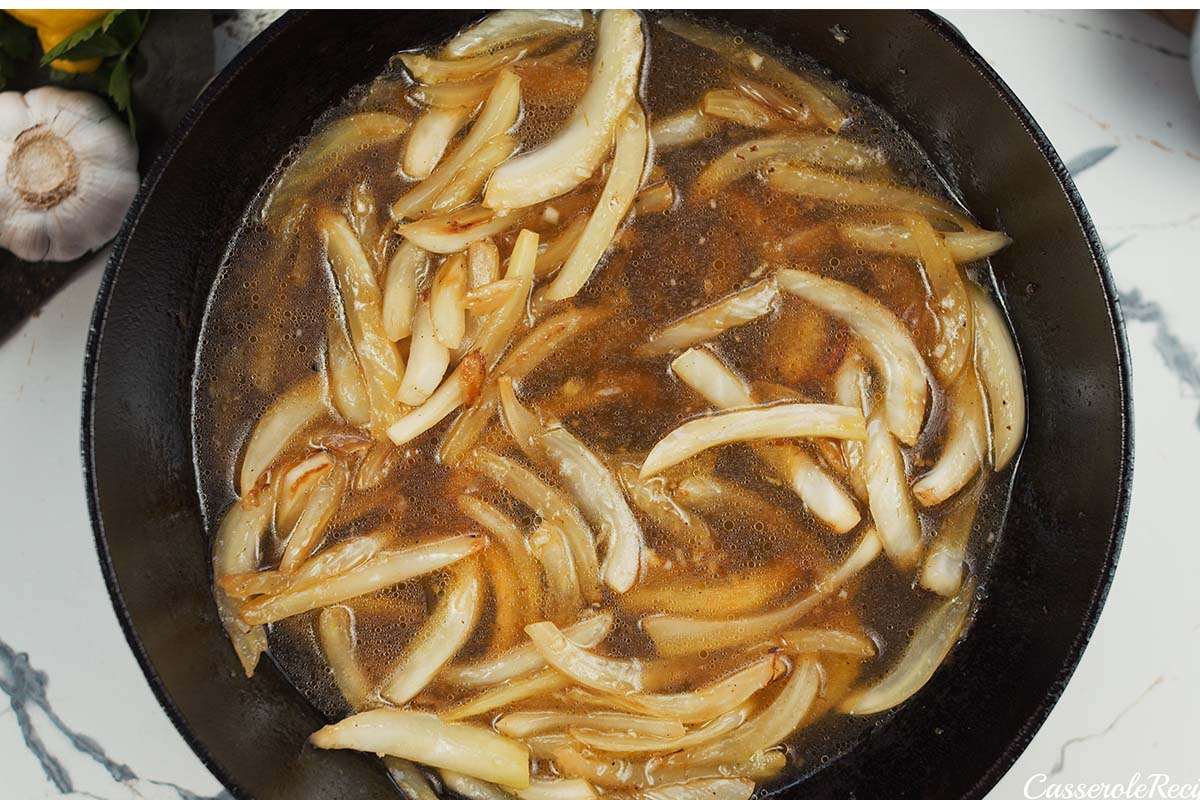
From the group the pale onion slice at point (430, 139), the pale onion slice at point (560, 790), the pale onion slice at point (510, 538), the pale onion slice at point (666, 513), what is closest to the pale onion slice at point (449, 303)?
the pale onion slice at point (430, 139)

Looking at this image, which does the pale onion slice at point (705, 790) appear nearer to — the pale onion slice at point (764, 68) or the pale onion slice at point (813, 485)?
the pale onion slice at point (813, 485)

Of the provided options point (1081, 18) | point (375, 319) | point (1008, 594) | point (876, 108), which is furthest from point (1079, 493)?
point (375, 319)

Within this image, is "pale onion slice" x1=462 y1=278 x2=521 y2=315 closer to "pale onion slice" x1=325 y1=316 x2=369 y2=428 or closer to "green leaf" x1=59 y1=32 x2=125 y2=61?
"pale onion slice" x1=325 y1=316 x2=369 y2=428

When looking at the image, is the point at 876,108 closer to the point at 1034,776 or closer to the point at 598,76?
the point at 598,76

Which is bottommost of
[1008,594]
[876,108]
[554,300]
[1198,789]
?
[1198,789]

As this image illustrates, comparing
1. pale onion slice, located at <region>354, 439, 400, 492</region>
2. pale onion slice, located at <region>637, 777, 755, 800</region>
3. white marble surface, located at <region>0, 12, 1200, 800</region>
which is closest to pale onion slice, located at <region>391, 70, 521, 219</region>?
pale onion slice, located at <region>354, 439, 400, 492</region>

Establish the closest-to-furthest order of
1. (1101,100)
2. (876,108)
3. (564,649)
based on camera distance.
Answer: (564,649), (876,108), (1101,100)

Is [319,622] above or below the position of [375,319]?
below
